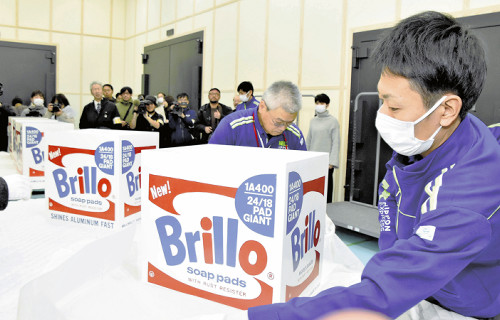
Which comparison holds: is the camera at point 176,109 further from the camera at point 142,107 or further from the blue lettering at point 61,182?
the blue lettering at point 61,182

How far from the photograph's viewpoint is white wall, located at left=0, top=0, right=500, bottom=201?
436cm

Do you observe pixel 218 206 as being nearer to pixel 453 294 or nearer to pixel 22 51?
pixel 453 294

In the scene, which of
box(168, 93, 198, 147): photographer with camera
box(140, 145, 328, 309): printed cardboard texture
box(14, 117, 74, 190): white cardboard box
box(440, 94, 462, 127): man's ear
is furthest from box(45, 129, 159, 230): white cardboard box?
box(168, 93, 198, 147): photographer with camera

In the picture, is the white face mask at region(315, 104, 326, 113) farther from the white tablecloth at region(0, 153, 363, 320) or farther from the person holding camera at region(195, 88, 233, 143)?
the white tablecloth at region(0, 153, 363, 320)

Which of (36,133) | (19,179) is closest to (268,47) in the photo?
(36,133)

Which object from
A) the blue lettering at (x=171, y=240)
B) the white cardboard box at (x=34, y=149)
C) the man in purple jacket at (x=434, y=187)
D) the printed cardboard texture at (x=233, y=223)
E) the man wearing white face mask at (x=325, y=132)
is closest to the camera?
the man in purple jacket at (x=434, y=187)

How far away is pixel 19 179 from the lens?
103cm

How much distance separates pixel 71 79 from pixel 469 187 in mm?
9073

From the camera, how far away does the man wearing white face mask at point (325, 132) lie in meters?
4.27

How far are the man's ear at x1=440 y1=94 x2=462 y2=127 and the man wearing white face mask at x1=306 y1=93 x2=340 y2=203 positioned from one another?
3481 mm

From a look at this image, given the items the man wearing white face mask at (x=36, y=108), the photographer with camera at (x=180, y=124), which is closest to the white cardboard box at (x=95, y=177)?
the photographer with camera at (x=180, y=124)

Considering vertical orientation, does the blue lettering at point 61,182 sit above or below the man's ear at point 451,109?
below

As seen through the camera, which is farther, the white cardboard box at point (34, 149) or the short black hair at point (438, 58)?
the white cardboard box at point (34, 149)

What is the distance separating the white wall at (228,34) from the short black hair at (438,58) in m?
3.12
